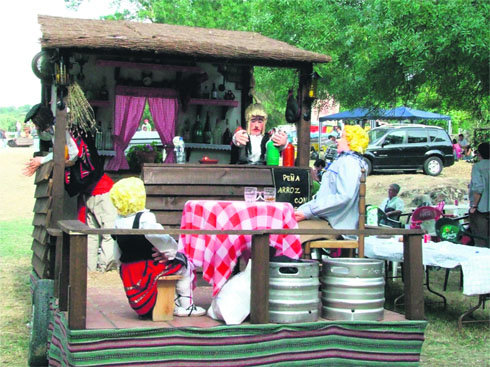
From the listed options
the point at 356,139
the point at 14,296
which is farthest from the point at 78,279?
the point at 14,296

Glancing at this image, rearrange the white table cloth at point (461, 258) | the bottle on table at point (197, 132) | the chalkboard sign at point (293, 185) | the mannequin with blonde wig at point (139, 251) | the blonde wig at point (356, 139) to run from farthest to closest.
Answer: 1. the bottle on table at point (197, 132)
2. the chalkboard sign at point (293, 185)
3. the white table cloth at point (461, 258)
4. the blonde wig at point (356, 139)
5. the mannequin with blonde wig at point (139, 251)

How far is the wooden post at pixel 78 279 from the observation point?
4312mm

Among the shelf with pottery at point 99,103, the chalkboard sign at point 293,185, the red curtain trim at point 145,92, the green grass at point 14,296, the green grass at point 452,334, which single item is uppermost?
the red curtain trim at point 145,92

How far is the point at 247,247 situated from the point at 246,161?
13.6 ft

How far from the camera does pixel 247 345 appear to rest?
4.58 metres

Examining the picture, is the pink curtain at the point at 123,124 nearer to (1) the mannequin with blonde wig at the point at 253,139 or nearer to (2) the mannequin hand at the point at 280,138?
(1) the mannequin with blonde wig at the point at 253,139

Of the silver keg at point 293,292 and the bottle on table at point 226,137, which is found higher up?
the bottle on table at point 226,137

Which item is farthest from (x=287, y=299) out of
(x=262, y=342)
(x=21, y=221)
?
(x=21, y=221)

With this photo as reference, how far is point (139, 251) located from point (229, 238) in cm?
68

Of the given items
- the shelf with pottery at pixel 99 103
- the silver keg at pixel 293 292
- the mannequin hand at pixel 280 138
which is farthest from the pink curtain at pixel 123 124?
the silver keg at pixel 293 292

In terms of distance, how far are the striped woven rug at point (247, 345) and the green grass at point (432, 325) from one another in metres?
1.34

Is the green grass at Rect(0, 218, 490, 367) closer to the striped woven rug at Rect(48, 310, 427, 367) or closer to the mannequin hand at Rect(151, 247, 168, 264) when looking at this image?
the striped woven rug at Rect(48, 310, 427, 367)

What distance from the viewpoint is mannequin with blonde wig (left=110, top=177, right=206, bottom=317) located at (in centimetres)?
483

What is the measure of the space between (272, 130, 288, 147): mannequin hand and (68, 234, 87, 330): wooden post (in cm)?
471
